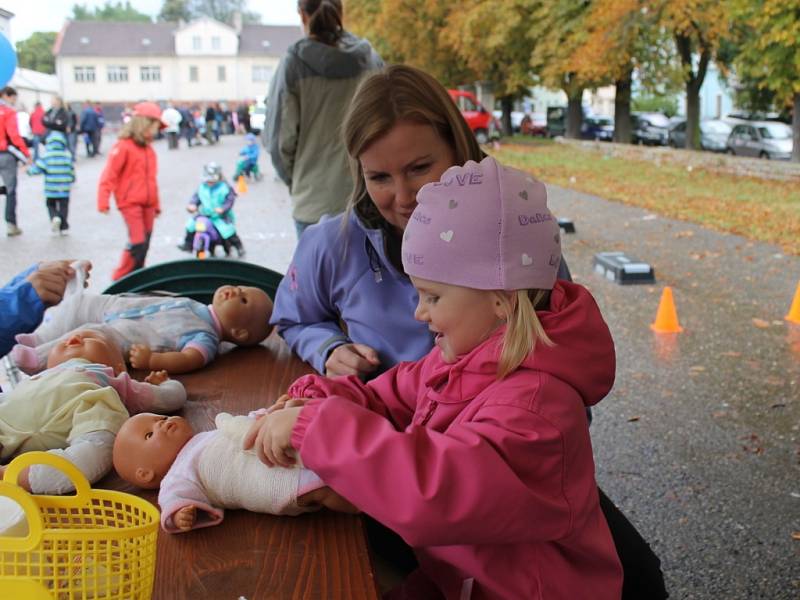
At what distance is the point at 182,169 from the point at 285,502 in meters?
22.7

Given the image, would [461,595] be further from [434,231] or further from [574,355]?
[434,231]

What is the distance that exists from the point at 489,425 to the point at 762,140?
79.7 ft

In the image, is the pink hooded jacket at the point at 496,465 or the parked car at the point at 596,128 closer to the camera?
the pink hooded jacket at the point at 496,465

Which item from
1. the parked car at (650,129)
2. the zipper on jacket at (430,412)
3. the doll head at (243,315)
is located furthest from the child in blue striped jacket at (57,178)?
the parked car at (650,129)

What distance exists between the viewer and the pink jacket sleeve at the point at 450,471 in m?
1.23

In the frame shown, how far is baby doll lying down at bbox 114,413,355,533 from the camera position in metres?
1.43

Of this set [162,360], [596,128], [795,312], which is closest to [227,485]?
[162,360]

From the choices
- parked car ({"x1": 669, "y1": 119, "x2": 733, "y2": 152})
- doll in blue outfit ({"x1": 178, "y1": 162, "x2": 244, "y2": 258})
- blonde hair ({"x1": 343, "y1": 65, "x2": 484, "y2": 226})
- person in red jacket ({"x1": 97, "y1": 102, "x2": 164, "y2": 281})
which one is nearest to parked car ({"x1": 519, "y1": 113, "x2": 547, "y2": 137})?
parked car ({"x1": 669, "y1": 119, "x2": 733, "y2": 152})

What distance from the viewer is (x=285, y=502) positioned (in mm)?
1436

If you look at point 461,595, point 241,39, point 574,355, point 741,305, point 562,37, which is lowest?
point 741,305

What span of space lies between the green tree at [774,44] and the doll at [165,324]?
15.4 metres

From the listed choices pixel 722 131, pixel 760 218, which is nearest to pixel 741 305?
pixel 760 218

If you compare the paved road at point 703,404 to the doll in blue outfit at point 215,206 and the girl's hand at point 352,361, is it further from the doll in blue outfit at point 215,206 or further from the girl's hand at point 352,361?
the girl's hand at point 352,361

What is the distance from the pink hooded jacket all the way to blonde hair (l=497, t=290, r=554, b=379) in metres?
0.02
